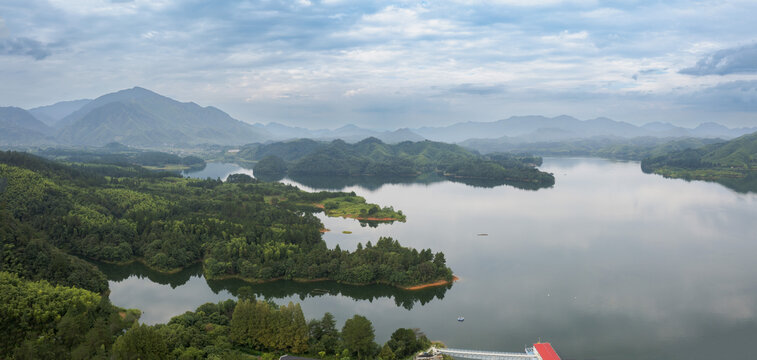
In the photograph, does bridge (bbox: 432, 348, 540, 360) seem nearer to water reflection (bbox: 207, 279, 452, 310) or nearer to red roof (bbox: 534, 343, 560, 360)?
red roof (bbox: 534, 343, 560, 360)

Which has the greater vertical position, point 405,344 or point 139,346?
point 139,346

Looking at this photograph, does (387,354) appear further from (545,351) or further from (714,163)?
(714,163)

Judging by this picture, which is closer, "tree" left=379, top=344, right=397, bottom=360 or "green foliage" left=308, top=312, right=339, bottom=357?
"tree" left=379, top=344, right=397, bottom=360

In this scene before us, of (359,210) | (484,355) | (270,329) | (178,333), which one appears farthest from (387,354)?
(359,210)

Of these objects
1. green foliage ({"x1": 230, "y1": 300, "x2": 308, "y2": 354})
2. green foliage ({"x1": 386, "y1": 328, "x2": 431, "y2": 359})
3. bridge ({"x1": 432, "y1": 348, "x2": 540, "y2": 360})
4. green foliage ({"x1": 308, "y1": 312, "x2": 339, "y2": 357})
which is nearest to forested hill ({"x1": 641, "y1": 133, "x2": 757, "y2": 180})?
bridge ({"x1": 432, "y1": 348, "x2": 540, "y2": 360})

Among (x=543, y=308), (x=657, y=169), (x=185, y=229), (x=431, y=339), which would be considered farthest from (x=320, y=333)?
(x=657, y=169)

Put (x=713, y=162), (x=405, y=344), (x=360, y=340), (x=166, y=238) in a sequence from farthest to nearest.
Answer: (x=713, y=162), (x=166, y=238), (x=405, y=344), (x=360, y=340)
